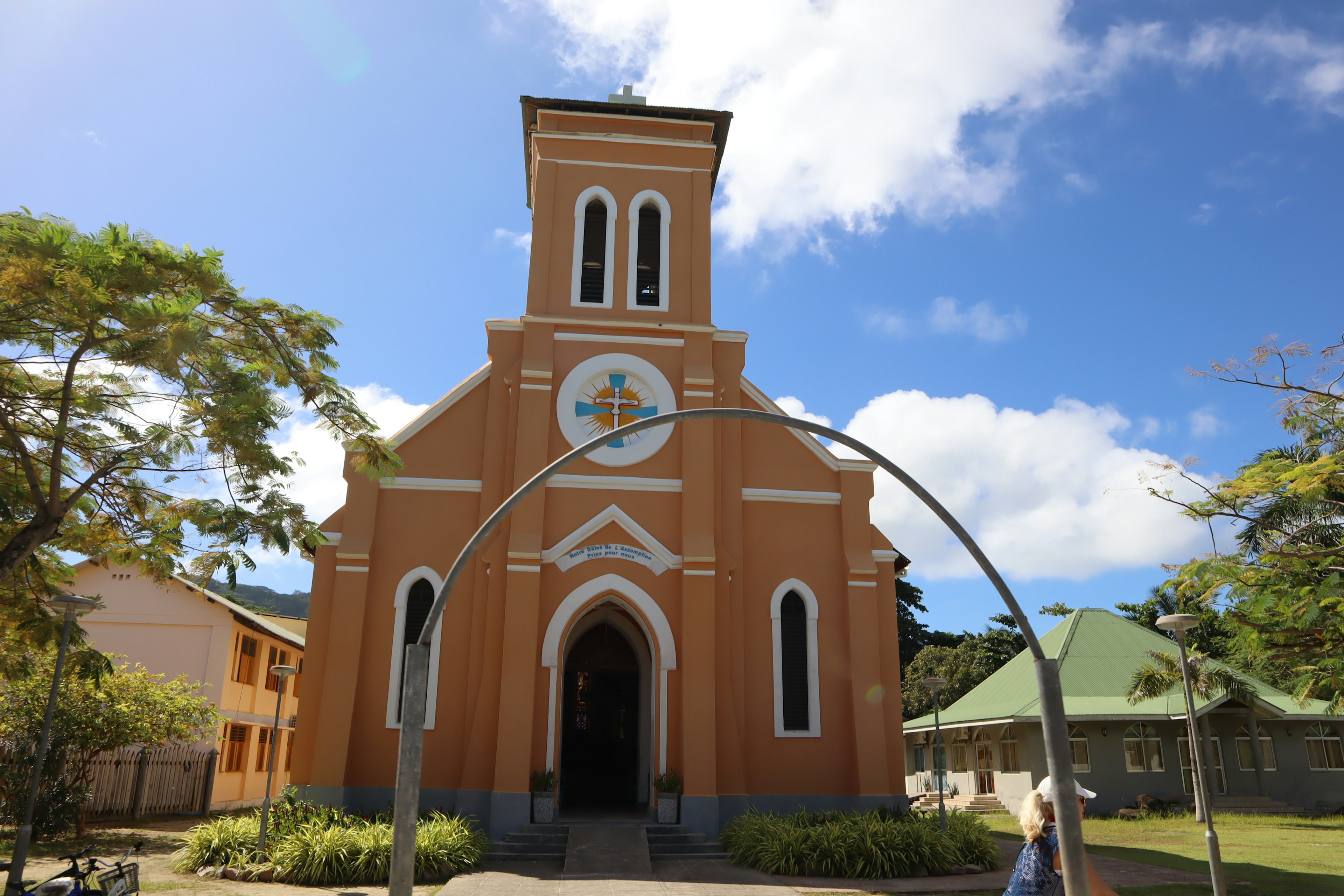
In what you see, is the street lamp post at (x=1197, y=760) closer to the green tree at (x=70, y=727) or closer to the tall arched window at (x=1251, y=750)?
the tall arched window at (x=1251, y=750)

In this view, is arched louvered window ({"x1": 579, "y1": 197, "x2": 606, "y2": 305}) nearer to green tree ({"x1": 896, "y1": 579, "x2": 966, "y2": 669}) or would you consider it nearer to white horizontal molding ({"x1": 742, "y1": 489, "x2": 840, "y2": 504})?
white horizontal molding ({"x1": 742, "y1": 489, "x2": 840, "y2": 504})

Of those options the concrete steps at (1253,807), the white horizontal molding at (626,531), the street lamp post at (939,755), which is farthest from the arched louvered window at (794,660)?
the concrete steps at (1253,807)

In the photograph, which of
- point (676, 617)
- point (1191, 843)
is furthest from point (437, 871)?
point (1191, 843)

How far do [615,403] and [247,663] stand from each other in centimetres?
1606

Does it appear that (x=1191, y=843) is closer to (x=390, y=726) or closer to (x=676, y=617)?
(x=676, y=617)

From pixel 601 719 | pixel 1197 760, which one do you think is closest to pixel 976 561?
pixel 1197 760

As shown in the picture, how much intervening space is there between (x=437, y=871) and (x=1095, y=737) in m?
22.1

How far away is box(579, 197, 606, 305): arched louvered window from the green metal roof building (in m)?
17.7

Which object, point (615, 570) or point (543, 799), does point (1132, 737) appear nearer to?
point (615, 570)

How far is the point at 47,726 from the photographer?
11859 mm

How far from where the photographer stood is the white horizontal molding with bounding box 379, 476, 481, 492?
60.2ft

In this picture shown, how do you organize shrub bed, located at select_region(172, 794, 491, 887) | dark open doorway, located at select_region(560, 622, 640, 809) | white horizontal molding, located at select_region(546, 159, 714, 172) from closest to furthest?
shrub bed, located at select_region(172, 794, 491, 887) < dark open doorway, located at select_region(560, 622, 640, 809) < white horizontal molding, located at select_region(546, 159, 714, 172)

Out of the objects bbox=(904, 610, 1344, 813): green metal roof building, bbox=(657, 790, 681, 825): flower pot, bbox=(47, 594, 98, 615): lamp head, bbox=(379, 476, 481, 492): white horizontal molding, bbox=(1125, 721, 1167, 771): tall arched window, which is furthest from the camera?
bbox=(1125, 721, 1167, 771): tall arched window

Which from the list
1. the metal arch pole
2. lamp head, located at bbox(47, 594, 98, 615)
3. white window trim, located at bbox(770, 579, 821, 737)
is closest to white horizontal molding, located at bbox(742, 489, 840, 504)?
white window trim, located at bbox(770, 579, 821, 737)
